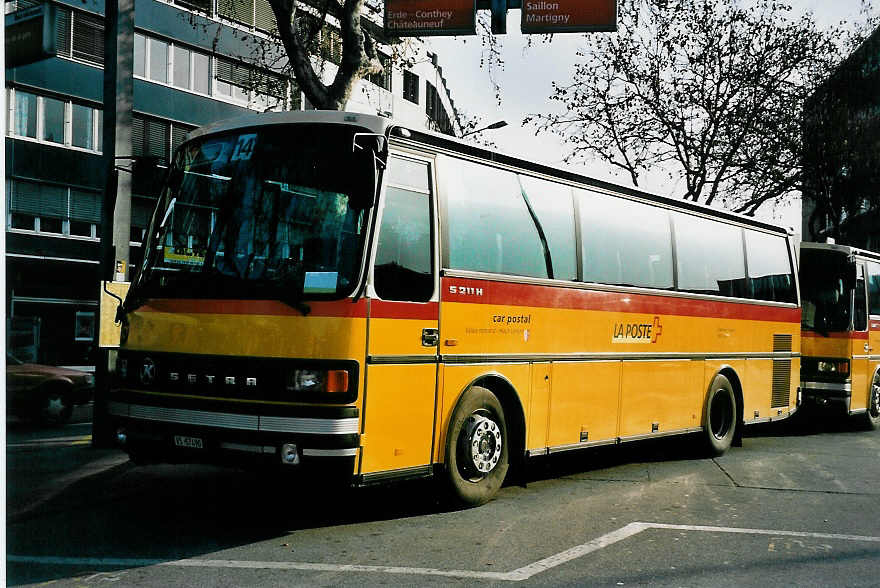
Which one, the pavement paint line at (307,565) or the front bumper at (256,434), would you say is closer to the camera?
the pavement paint line at (307,565)

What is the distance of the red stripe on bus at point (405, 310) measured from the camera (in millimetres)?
7215

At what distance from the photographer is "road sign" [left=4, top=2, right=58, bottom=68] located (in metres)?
4.92

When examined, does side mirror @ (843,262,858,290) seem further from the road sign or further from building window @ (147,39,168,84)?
building window @ (147,39,168,84)

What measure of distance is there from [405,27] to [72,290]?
73.8ft

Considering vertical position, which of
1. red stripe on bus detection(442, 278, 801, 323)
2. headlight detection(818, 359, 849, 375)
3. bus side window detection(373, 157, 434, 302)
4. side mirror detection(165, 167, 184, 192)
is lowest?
headlight detection(818, 359, 849, 375)

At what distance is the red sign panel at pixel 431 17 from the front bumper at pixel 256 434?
8.37 metres

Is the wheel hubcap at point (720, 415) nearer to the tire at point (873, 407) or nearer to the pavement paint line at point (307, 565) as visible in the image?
the tire at point (873, 407)

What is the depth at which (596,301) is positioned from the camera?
10.2 m

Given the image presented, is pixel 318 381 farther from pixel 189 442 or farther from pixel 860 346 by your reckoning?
pixel 860 346

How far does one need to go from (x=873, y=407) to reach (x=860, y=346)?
1610 mm

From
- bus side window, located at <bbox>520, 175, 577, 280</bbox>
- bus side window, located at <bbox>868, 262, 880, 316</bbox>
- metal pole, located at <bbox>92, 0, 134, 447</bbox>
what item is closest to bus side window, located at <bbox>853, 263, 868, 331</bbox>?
bus side window, located at <bbox>868, 262, 880, 316</bbox>

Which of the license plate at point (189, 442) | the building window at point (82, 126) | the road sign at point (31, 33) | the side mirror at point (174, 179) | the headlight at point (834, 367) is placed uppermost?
the building window at point (82, 126)

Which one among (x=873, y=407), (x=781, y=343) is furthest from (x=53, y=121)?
(x=873, y=407)

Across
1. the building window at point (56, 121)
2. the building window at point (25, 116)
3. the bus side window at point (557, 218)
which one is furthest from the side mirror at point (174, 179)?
the building window at point (25, 116)
